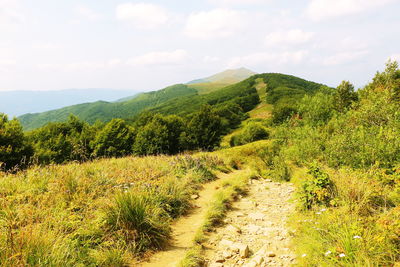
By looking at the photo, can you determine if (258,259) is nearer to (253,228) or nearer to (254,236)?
(254,236)

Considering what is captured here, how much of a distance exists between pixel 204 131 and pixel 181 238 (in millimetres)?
40129

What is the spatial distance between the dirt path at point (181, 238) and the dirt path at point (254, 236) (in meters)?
0.54

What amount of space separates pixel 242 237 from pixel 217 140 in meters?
40.9

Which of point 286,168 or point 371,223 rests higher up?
point 371,223

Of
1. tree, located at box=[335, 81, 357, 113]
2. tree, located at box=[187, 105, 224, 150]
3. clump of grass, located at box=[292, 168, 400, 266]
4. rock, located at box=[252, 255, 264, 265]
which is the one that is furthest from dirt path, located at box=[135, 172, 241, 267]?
tree, located at box=[335, 81, 357, 113]

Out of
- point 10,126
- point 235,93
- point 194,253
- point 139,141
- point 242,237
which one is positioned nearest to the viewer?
point 194,253

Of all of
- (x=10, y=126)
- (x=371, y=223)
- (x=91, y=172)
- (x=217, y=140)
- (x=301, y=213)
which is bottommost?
(x=217, y=140)

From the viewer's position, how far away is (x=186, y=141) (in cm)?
4538

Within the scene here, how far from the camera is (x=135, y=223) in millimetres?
4801

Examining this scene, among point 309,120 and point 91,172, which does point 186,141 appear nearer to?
point 309,120

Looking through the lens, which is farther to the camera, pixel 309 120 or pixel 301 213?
pixel 309 120

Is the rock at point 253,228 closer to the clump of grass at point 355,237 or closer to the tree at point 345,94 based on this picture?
the clump of grass at point 355,237

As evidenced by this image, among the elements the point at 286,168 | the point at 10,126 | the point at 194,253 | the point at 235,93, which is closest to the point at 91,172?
the point at 194,253

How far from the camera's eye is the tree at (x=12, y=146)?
19359 millimetres
